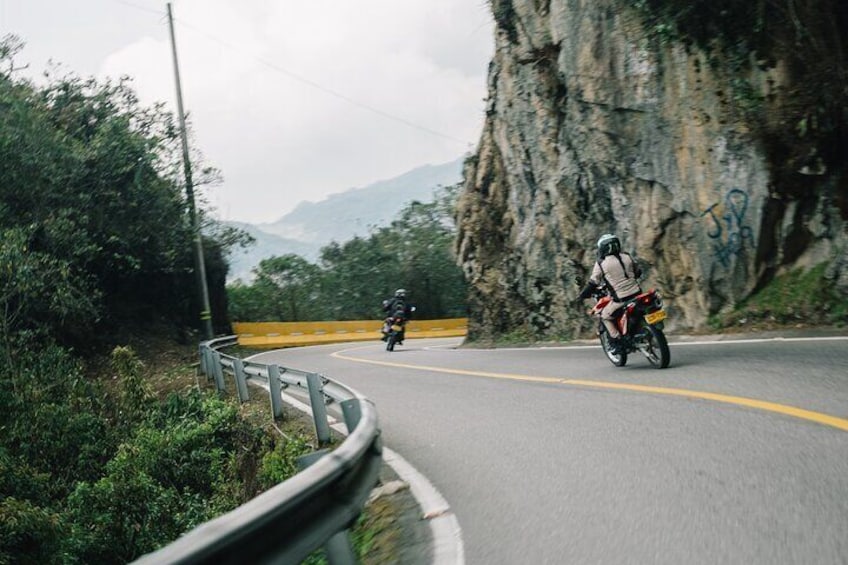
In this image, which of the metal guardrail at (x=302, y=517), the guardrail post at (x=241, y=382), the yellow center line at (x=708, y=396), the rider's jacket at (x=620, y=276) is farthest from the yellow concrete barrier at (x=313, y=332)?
the metal guardrail at (x=302, y=517)

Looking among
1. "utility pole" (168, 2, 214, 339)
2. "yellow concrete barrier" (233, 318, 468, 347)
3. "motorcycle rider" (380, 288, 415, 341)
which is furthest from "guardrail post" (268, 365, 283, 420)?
"yellow concrete barrier" (233, 318, 468, 347)

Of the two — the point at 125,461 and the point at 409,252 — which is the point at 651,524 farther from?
the point at 409,252

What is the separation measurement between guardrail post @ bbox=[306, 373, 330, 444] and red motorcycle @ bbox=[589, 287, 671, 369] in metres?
4.51

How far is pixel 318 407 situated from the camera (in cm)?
811

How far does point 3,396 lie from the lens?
18406mm

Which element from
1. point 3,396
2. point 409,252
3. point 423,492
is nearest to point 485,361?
point 423,492

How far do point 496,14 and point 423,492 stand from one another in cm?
2007

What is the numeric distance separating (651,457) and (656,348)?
486cm

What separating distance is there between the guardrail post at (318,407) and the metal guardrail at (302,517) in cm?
306

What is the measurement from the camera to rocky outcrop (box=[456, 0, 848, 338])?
1373 centimetres

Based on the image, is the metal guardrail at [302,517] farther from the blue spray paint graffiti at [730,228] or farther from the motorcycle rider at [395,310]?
the motorcycle rider at [395,310]

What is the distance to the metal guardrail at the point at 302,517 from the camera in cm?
232

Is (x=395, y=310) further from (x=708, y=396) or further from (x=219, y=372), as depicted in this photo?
(x=708, y=396)

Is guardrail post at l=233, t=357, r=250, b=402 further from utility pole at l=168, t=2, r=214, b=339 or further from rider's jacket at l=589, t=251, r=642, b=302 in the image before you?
utility pole at l=168, t=2, r=214, b=339
